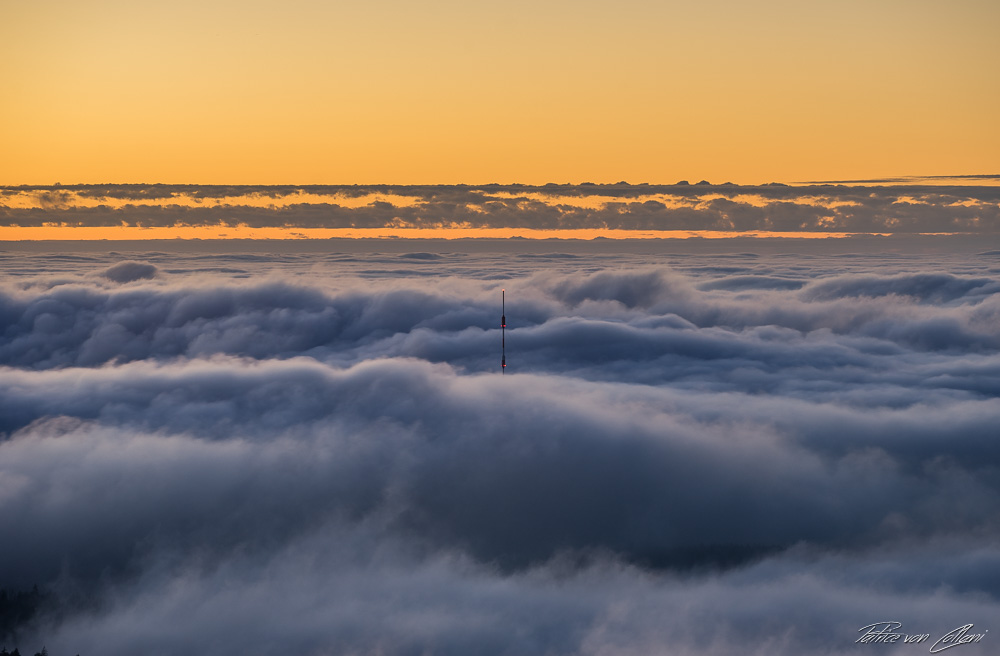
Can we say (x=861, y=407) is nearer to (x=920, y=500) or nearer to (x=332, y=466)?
(x=920, y=500)

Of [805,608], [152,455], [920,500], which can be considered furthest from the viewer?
[152,455]

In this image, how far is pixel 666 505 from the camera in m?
167

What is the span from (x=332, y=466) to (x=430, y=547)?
3970 cm

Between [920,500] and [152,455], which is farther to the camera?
[152,455]

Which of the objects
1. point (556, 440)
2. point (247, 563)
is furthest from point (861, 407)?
point (247, 563)

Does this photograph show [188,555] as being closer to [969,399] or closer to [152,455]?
[152,455]

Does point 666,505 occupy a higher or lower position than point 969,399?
lower

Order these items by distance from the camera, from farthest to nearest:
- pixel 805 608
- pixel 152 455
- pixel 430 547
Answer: pixel 152 455, pixel 430 547, pixel 805 608

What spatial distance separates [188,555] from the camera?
159 metres

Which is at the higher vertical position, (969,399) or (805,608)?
(969,399)

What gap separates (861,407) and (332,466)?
126 m

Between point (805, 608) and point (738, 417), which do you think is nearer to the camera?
point (805, 608)

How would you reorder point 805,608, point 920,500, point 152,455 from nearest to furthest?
point 805,608, point 920,500, point 152,455

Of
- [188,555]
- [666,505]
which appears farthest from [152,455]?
[666,505]
